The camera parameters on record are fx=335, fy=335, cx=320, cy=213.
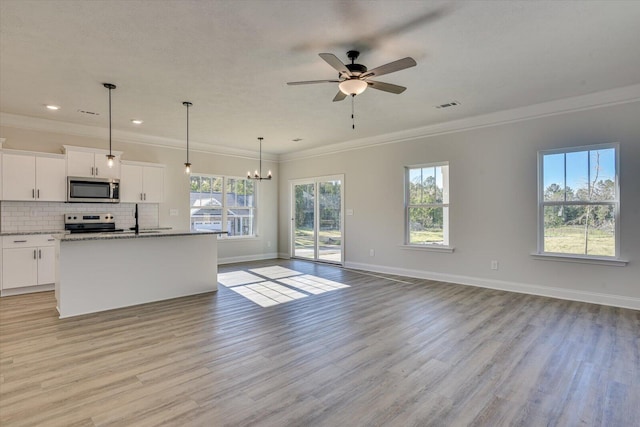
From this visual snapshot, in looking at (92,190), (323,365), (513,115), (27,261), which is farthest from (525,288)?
(27,261)

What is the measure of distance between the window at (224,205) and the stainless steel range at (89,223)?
160 centimetres

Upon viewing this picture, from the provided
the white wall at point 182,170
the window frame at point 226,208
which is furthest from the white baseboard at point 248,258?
the window frame at point 226,208

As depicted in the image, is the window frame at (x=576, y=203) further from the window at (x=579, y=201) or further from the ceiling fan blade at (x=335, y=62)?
the ceiling fan blade at (x=335, y=62)

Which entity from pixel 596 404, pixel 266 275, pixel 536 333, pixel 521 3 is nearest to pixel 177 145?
pixel 266 275

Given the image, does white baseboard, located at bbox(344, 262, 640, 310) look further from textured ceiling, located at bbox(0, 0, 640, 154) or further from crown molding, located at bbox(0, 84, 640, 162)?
textured ceiling, located at bbox(0, 0, 640, 154)

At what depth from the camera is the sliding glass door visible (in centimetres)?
759

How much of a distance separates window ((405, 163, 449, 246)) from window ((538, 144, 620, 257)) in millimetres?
1443

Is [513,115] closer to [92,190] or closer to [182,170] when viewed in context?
[182,170]

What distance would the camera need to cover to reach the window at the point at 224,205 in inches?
289

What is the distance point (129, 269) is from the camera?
14.1 feet

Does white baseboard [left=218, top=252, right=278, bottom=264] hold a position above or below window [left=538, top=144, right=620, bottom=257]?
below

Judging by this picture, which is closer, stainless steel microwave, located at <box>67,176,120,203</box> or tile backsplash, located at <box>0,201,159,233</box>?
tile backsplash, located at <box>0,201,159,233</box>

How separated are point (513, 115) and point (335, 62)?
3.61 meters

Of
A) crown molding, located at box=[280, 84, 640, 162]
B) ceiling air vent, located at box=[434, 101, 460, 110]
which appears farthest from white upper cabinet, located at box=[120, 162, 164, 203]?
ceiling air vent, located at box=[434, 101, 460, 110]
